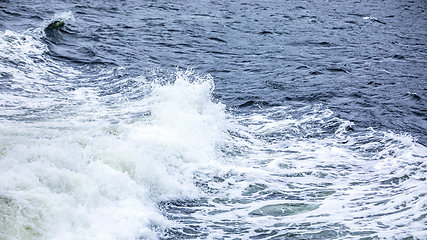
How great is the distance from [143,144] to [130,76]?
13.8 ft

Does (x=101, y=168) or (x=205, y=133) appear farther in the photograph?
(x=205, y=133)

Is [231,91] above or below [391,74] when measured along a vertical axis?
below

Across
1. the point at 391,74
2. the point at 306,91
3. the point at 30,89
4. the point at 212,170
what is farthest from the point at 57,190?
the point at 391,74

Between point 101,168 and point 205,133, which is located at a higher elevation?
point 205,133

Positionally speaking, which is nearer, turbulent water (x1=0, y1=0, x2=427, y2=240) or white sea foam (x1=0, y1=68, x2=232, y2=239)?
white sea foam (x1=0, y1=68, x2=232, y2=239)

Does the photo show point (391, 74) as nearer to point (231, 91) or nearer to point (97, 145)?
point (231, 91)

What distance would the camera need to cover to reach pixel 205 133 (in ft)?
25.8

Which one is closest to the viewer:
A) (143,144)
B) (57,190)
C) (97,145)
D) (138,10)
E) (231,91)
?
(57,190)

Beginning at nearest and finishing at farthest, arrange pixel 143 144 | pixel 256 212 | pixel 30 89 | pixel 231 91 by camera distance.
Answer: pixel 256 212 → pixel 143 144 → pixel 30 89 → pixel 231 91

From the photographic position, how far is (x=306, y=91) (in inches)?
418

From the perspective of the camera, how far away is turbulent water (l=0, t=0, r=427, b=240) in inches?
211

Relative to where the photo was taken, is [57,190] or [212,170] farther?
[212,170]

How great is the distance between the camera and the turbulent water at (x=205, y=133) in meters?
5.35

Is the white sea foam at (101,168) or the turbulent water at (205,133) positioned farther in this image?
the turbulent water at (205,133)
